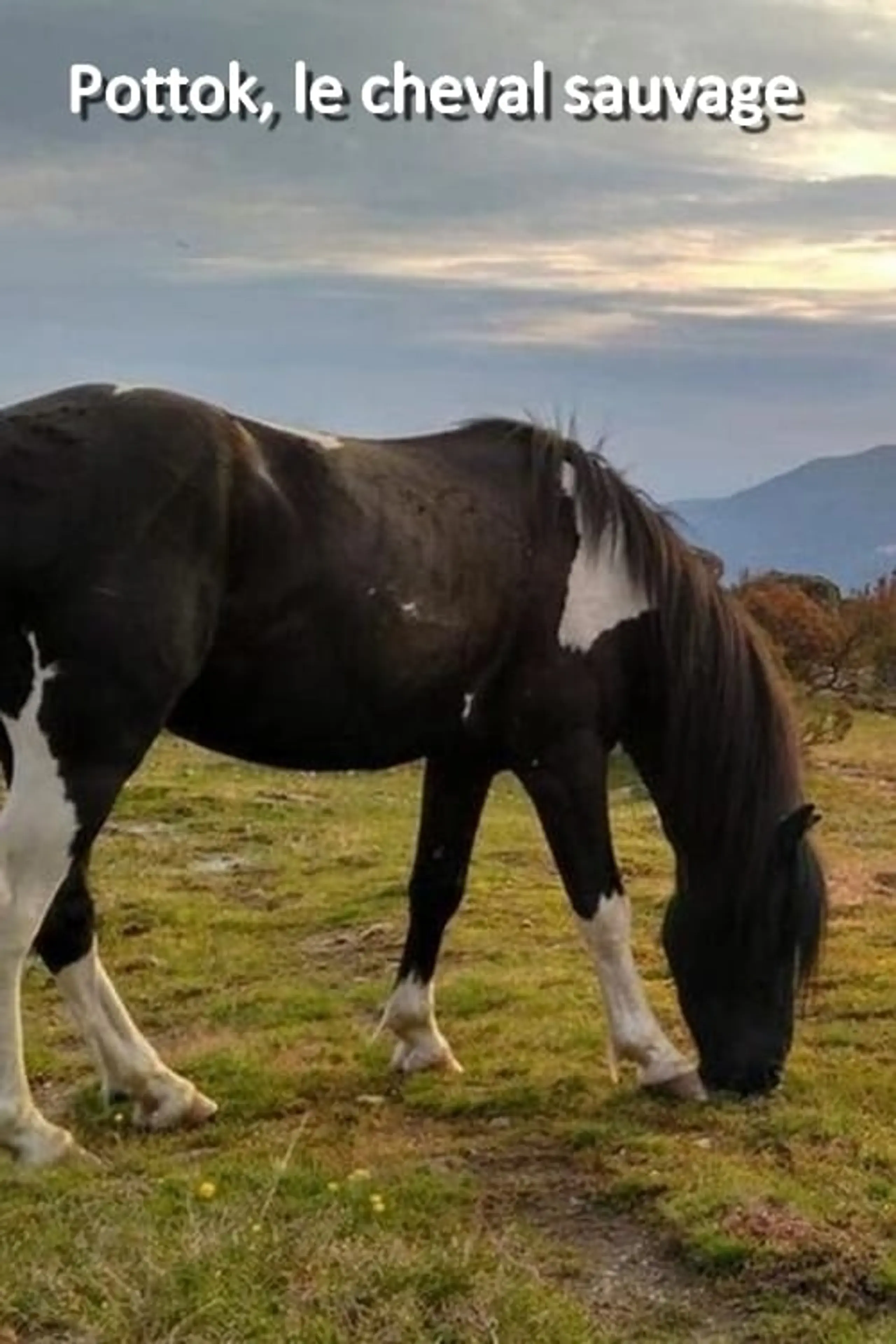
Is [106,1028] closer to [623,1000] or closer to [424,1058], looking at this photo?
[424,1058]

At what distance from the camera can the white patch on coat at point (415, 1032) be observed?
22.2 ft

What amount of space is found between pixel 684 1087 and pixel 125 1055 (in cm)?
198

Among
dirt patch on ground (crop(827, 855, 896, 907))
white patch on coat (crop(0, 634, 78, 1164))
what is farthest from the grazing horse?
dirt patch on ground (crop(827, 855, 896, 907))

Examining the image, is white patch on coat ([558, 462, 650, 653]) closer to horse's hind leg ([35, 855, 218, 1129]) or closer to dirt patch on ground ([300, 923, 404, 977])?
horse's hind leg ([35, 855, 218, 1129])

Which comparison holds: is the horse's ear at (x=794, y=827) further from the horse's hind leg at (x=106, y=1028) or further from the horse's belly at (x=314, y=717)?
the horse's hind leg at (x=106, y=1028)

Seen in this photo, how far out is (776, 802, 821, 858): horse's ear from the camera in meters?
6.35

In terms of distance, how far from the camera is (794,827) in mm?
6371

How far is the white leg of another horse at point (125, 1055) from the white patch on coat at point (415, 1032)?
39.4 inches

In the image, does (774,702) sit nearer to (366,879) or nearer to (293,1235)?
(293,1235)

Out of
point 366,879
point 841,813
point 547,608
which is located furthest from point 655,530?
point 841,813

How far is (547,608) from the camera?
20.8 ft

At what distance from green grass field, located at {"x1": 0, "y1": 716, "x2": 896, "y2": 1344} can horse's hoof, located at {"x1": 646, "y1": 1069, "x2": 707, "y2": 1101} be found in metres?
0.11

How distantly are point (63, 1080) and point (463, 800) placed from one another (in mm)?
1877

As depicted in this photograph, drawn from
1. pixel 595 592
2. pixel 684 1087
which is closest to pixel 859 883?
pixel 684 1087
